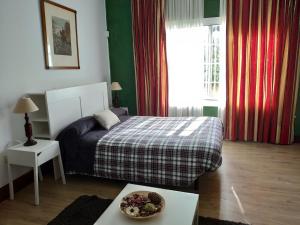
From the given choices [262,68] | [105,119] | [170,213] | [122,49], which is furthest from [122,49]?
[170,213]

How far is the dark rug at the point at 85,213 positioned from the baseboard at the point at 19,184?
2.54ft

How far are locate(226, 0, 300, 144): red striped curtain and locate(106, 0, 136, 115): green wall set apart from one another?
183 centimetres

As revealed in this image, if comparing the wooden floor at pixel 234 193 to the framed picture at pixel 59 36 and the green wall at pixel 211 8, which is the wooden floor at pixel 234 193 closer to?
the framed picture at pixel 59 36

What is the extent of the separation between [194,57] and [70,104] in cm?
228

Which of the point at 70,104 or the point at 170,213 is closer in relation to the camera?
the point at 170,213

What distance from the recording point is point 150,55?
4.41 m

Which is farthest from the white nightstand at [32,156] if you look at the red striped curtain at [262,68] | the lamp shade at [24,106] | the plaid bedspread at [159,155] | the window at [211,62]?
the red striped curtain at [262,68]

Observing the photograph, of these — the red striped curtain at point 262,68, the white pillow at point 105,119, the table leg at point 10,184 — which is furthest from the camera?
the red striped curtain at point 262,68

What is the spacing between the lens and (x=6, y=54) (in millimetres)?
2568

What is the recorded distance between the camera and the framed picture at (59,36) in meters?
3.14

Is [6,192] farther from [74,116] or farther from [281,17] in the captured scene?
[281,17]

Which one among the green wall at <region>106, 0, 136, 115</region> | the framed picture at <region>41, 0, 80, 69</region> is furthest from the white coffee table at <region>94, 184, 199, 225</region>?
the green wall at <region>106, 0, 136, 115</region>

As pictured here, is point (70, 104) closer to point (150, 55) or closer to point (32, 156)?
point (32, 156)

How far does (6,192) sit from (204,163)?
6.93ft
